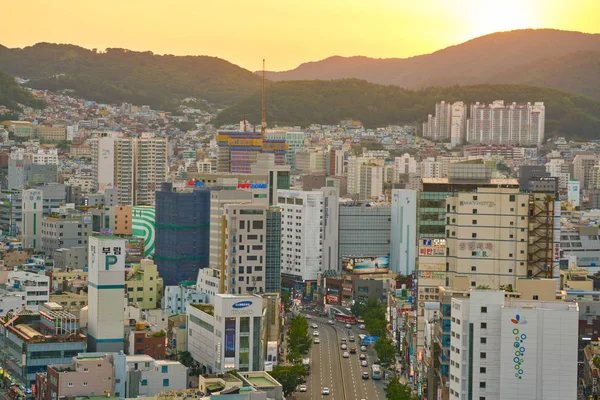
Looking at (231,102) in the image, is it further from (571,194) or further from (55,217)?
(55,217)

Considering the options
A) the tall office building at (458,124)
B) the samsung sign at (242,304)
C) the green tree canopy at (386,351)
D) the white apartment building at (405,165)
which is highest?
the tall office building at (458,124)

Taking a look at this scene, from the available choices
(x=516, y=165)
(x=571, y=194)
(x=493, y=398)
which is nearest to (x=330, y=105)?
(x=516, y=165)

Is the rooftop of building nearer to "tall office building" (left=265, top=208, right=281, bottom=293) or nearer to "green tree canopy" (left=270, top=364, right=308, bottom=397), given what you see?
"green tree canopy" (left=270, top=364, right=308, bottom=397)

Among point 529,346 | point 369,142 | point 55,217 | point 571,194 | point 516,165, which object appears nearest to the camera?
point 529,346

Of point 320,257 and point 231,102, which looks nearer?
point 320,257

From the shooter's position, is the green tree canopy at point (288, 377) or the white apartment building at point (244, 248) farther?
the white apartment building at point (244, 248)

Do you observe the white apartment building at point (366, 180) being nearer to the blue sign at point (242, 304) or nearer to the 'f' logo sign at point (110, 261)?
the blue sign at point (242, 304)

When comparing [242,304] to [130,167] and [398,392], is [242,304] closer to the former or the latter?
[398,392]

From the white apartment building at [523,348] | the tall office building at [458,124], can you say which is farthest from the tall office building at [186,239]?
the tall office building at [458,124]
